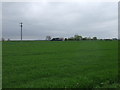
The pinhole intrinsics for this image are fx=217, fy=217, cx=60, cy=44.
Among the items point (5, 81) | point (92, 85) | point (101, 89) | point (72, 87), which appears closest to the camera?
point (101, 89)

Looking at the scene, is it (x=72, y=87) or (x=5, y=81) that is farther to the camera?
(x=5, y=81)

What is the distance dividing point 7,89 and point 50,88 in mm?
1445

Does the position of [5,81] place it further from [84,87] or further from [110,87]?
[110,87]

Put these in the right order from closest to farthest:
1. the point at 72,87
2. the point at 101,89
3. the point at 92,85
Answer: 1. the point at 101,89
2. the point at 72,87
3. the point at 92,85

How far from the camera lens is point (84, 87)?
25.3 feet

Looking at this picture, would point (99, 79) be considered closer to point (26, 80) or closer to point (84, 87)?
point (84, 87)

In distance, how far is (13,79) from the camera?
30.0 feet

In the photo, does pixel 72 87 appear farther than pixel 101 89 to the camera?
Yes

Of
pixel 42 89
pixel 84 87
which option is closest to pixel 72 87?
pixel 84 87

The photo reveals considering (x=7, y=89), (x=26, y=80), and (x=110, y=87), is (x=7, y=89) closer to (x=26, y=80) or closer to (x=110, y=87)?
(x=26, y=80)

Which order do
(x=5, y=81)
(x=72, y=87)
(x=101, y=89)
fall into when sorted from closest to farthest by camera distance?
(x=101, y=89), (x=72, y=87), (x=5, y=81)

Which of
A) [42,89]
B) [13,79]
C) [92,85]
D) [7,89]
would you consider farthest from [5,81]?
[92,85]

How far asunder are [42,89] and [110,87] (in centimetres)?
228

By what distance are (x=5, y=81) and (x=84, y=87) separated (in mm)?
3211
